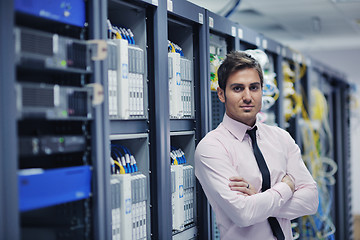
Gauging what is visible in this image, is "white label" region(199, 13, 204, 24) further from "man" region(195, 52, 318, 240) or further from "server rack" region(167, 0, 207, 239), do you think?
"man" region(195, 52, 318, 240)

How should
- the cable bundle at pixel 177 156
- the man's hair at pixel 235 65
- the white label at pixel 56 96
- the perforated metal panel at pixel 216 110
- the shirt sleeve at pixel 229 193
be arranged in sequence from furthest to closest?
the perforated metal panel at pixel 216 110, the cable bundle at pixel 177 156, the man's hair at pixel 235 65, the shirt sleeve at pixel 229 193, the white label at pixel 56 96

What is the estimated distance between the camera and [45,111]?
55.5 inches

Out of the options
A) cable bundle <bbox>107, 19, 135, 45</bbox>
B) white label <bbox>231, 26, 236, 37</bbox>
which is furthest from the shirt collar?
white label <bbox>231, 26, 236, 37</bbox>

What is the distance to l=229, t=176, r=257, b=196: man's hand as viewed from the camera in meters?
1.84

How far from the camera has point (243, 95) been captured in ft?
6.59

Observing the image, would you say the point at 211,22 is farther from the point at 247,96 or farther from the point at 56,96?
the point at 56,96

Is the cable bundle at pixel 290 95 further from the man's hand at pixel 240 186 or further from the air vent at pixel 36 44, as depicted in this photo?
the air vent at pixel 36 44

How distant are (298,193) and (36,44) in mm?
1194

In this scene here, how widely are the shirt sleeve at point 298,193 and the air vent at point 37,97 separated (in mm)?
1006

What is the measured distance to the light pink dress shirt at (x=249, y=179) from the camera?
1.82 metres

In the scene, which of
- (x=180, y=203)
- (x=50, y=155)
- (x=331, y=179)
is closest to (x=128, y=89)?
(x=50, y=155)

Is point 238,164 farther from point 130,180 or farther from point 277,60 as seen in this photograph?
point 277,60

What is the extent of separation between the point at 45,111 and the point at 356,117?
24.1 ft

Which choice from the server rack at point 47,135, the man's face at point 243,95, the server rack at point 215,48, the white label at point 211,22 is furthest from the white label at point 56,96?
the white label at point 211,22
